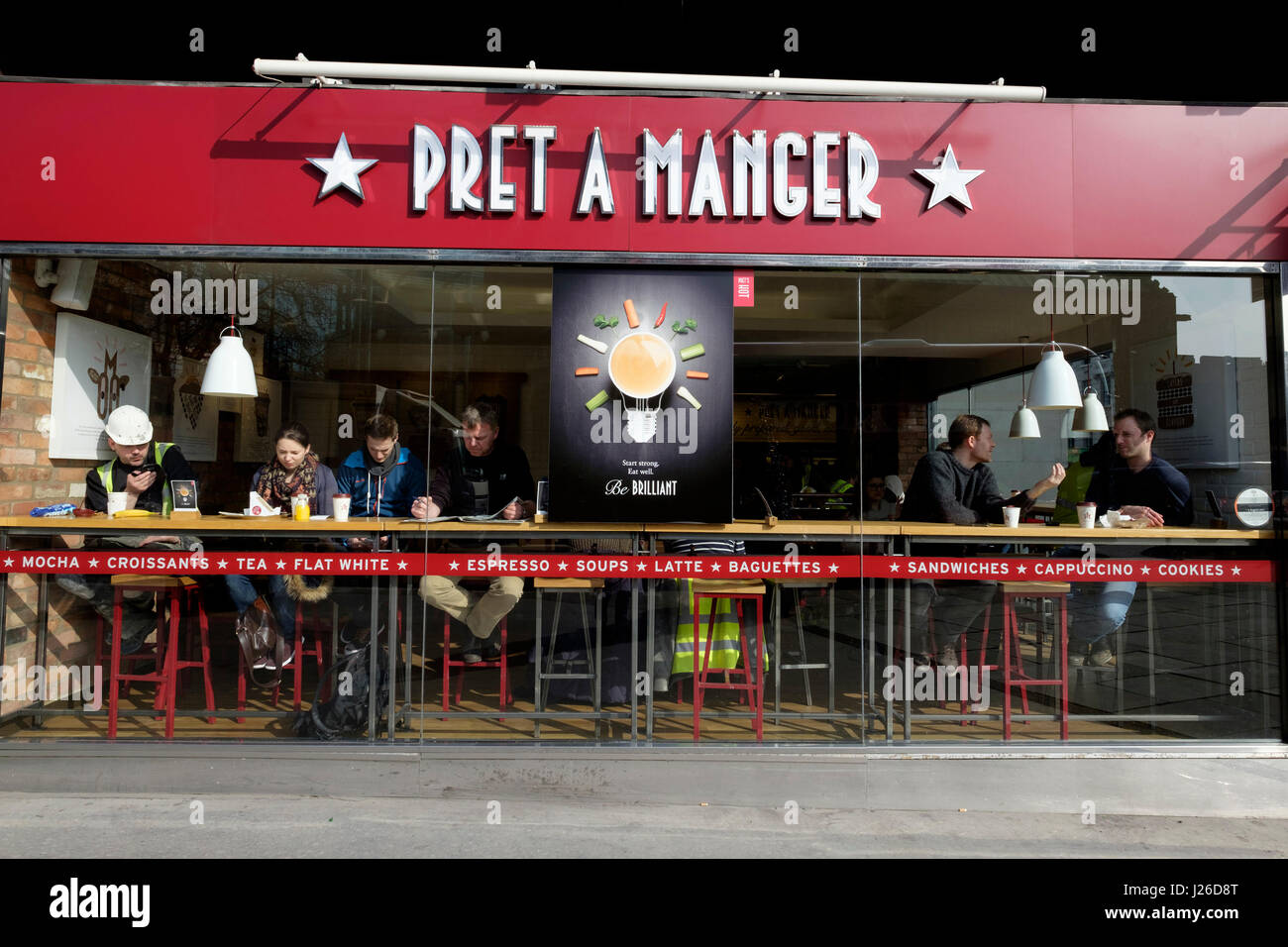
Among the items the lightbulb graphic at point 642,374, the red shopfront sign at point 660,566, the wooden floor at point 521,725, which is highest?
the lightbulb graphic at point 642,374

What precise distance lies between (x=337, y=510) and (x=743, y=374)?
2.59 meters

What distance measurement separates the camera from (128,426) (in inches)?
200

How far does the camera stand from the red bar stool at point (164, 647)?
15.2 ft

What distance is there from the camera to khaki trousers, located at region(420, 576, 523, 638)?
186 inches

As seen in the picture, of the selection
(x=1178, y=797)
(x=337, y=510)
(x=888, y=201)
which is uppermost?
(x=888, y=201)

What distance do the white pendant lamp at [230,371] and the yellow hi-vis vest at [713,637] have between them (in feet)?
9.95

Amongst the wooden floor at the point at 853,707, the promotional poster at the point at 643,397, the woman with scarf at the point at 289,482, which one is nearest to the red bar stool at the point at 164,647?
the wooden floor at the point at 853,707

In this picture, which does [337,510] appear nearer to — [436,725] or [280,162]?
[436,725]

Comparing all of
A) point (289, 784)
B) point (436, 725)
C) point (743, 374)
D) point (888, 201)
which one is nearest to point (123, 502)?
point (289, 784)

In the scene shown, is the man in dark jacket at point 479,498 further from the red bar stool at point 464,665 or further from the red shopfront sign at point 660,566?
the red shopfront sign at point 660,566

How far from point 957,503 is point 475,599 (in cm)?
315

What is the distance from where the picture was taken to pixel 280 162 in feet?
14.8

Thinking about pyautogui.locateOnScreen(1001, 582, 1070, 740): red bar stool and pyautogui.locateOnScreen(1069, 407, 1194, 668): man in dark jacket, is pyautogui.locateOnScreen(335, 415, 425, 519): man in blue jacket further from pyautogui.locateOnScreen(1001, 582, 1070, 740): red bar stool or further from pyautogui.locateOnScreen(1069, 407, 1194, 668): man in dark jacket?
pyautogui.locateOnScreen(1069, 407, 1194, 668): man in dark jacket

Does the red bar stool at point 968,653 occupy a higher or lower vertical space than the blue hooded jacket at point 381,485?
lower
